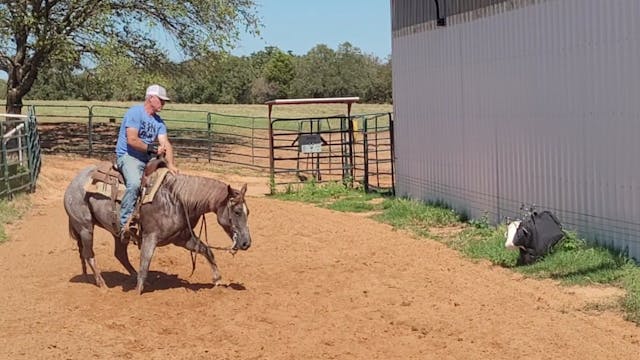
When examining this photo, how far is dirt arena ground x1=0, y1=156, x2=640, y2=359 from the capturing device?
593cm

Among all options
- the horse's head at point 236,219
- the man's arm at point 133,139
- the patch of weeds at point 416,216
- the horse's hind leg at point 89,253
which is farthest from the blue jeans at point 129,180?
the patch of weeds at point 416,216

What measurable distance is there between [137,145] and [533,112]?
5.32 metres

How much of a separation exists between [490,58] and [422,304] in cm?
542

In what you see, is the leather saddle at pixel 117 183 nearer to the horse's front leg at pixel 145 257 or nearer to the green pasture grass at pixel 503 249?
the horse's front leg at pixel 145 257

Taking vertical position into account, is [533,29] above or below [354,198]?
above

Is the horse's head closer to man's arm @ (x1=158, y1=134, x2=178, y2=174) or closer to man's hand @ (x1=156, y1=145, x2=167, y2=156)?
man's arm @ (x1=158, y1=134, x2=178, y2=174)

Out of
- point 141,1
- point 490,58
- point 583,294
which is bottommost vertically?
point 583,294

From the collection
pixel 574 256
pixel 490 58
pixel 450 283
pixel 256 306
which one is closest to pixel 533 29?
pixel 490 58

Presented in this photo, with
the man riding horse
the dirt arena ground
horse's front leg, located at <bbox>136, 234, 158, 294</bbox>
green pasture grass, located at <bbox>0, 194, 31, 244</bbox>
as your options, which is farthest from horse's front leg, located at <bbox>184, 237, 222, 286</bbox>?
green pasture grass, located at <bbox>0, 194, 31, 244</bbox>

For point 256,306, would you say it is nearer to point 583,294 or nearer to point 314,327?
point 314,327

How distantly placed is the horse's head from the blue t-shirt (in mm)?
963

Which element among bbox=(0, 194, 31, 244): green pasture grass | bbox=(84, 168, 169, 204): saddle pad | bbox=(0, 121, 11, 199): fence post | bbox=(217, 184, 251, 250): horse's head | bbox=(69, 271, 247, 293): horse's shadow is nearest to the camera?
bbox=(217, 184, 251, 250): horse's head

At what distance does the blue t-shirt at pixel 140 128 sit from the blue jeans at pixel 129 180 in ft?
0.20

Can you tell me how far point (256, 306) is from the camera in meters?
7.27
